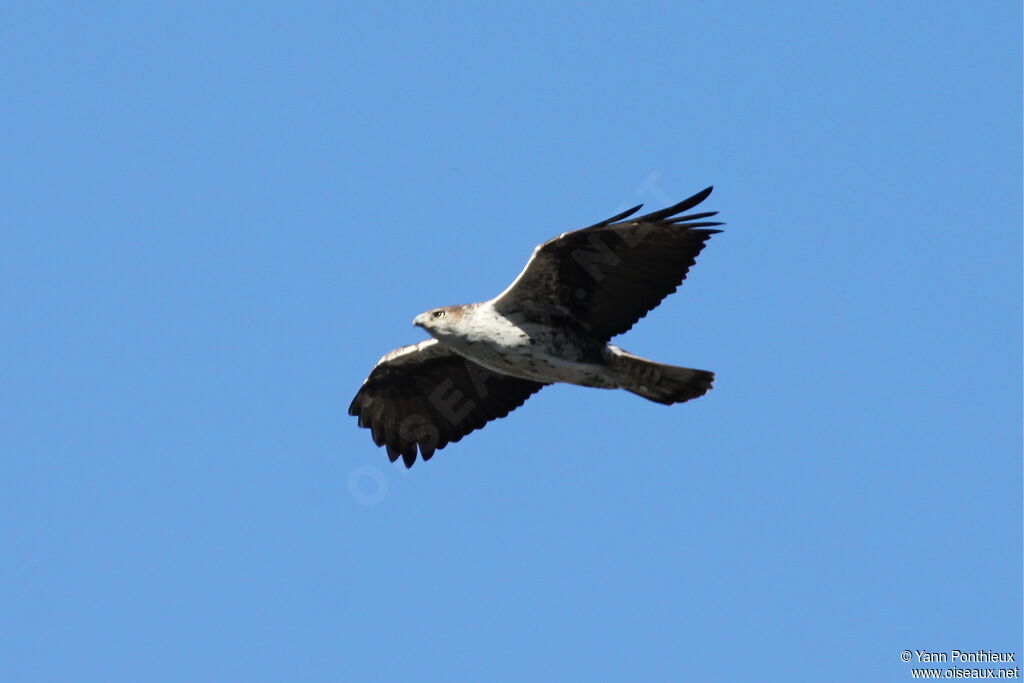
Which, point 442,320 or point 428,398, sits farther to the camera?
point 428,398

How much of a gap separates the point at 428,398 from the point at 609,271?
10.6 ft

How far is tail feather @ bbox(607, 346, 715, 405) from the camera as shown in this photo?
13.5 m

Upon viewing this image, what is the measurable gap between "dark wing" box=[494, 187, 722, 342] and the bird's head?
1.41 feet

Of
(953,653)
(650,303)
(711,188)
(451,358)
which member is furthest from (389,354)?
(953,653)

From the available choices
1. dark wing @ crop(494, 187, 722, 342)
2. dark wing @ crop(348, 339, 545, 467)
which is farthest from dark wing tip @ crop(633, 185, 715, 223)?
dark wing @ crop(348, 339, 545, 467)

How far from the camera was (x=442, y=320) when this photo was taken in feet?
44.7

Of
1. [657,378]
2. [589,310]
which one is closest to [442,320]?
[589,310]

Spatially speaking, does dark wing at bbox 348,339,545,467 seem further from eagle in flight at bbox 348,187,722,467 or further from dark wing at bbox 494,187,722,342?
dark wing at bbox 494,187,722,342

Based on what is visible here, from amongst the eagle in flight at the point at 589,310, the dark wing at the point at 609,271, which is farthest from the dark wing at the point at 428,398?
the dark wing at the point at 609,271

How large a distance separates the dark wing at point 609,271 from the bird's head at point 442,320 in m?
0.43

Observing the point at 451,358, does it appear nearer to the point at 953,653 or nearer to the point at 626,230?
the point at 626,230

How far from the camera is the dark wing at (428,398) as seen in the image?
15.5 meters

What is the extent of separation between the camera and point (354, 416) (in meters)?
16.1

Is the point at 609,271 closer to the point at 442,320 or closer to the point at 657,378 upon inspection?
the point at 657,378
